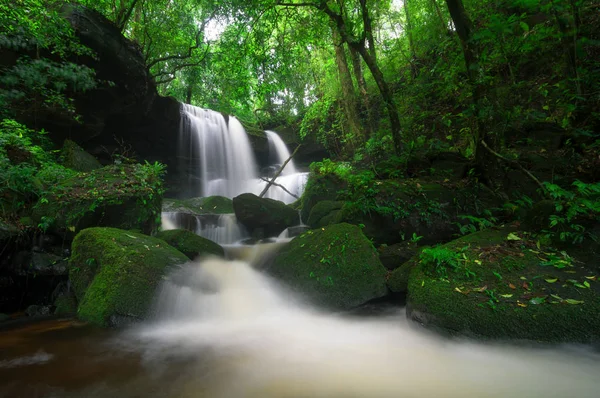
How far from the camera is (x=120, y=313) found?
11.8 feet

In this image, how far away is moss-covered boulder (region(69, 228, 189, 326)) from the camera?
144 inches

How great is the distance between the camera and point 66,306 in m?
4.31

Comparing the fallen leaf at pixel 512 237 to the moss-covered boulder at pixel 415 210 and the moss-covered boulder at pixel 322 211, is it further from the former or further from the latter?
the moss-covered boulder at pixel 322 211

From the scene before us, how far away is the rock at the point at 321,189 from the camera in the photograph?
8.16m

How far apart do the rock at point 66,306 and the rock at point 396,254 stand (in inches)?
193

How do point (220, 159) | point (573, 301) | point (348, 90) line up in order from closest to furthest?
point (573, 301) → point (348, 90) → point (220, 159)

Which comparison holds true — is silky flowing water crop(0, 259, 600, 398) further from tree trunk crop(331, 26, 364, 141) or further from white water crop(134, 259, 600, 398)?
tree trunk crop(331, 26, 364, 141)

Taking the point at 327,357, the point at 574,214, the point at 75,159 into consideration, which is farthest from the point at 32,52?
the point at 574,214

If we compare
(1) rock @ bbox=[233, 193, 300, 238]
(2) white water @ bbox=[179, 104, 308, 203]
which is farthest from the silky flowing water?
(2) white water @ bbox=[179, 104, 308, 203]

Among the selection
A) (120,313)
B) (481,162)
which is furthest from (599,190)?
(120,313)

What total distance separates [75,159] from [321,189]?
737 cm

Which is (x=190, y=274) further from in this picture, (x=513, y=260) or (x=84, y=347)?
(x=513, y=260)

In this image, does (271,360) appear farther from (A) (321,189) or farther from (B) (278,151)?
(B) (278,151)

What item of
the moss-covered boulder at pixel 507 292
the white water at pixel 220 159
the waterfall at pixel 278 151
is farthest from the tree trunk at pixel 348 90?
the waterfall at pixel 278 151
